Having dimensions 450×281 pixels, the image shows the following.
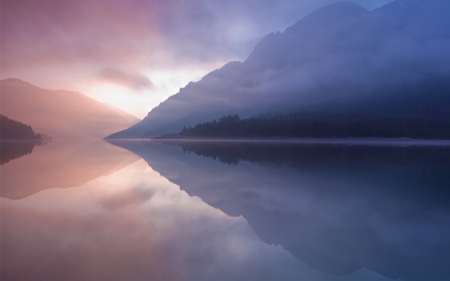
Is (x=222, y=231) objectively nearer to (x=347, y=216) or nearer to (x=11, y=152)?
(x=347, y=216)

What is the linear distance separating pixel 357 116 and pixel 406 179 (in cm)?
6742

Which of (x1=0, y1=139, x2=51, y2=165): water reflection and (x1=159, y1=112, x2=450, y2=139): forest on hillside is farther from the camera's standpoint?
(x1=159, y1=112, x2=450, y2=139): forest on hillside

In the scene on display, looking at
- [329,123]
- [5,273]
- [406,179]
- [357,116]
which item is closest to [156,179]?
[5,273]

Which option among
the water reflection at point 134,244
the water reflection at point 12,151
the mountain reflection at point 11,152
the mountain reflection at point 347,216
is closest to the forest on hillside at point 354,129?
the water reflection at point 12,151

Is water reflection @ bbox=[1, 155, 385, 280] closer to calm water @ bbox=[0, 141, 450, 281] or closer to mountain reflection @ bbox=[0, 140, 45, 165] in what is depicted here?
calm water @ bbox=[0, 141, 450, 281]

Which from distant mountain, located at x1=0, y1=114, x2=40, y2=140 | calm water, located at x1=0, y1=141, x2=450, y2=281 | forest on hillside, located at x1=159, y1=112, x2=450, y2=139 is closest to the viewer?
calm water, located at x1=0, y1=141, x2=450, y2=281

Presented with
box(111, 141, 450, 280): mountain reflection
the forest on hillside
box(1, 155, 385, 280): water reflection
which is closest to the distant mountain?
the forest on hillside

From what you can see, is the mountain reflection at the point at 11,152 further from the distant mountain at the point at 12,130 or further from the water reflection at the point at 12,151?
the distant mountain at the point at 12,130

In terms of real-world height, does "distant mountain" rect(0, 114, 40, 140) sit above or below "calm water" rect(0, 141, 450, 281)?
above

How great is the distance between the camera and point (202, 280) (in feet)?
10.6

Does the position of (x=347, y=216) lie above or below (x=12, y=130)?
below

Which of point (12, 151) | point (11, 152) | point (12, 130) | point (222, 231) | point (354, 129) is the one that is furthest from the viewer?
point (12, 130)

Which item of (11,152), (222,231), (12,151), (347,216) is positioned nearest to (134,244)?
(222,231)

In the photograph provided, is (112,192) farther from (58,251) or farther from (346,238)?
(346,238)
